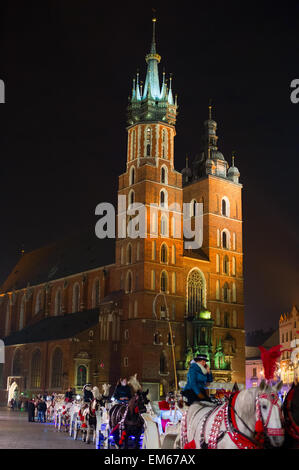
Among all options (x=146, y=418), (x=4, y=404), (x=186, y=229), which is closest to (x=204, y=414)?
(x=146, y=418)

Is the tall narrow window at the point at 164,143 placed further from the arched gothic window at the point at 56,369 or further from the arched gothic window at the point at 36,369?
the arched gothic window at the point at 36,369

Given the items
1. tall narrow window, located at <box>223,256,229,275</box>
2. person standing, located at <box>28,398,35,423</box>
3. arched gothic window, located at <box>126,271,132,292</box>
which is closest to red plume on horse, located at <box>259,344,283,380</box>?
person standing, located at <box>28,398,35,423</box>

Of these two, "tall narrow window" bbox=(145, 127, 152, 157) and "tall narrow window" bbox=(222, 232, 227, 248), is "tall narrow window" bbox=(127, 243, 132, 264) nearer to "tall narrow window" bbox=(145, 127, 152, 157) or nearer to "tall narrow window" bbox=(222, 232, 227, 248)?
"tall narrow window" bbox=(145, 127, 152, 157)

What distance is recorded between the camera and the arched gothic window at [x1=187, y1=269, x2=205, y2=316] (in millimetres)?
57625

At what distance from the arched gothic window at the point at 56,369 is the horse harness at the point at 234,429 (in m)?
49.3

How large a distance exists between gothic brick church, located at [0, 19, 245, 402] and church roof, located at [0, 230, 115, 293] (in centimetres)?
29

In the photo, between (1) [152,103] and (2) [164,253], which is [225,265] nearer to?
(2) [164,253]

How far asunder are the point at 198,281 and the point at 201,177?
486 inches

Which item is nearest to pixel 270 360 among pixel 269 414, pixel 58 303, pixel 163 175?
pixel 269 414

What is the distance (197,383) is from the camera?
36.3 feet

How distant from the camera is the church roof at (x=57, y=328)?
58.6 meters

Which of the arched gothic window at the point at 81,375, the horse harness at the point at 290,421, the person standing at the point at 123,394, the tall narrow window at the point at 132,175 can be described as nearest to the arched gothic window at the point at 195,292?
the tall narrow window at the point at 132,175
